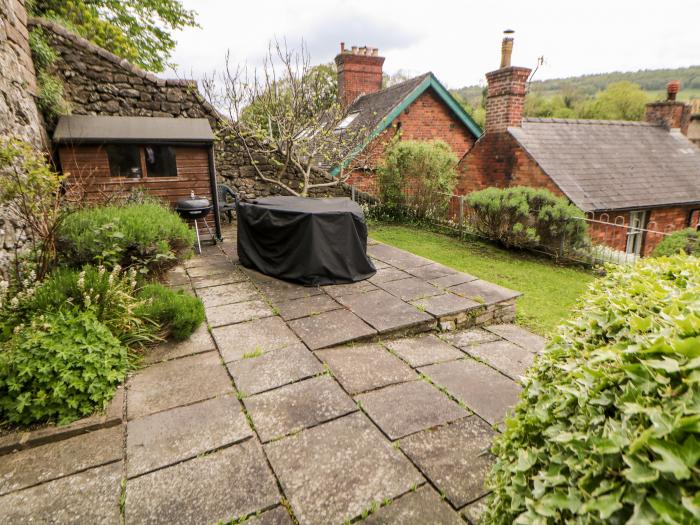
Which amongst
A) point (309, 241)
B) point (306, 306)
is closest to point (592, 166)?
point (309, 241)

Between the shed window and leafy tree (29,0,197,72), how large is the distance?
383cm

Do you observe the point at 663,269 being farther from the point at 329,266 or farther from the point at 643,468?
the point at 329,266

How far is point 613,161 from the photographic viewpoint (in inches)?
493

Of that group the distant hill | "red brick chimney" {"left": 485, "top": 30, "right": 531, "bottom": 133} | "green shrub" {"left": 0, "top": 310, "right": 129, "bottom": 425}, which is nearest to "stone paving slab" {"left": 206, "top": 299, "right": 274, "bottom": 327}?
"green shrub" {"left": 0, "top": 310, "right": 129, "bottom": 425}

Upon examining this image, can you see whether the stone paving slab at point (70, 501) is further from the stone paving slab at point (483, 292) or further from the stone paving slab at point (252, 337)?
the stone paving slab at point (483, 292)

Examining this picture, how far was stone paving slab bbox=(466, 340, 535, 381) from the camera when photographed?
3.57 m

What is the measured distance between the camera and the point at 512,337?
439 cm

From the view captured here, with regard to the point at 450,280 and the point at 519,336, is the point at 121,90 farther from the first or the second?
the point at 519,336

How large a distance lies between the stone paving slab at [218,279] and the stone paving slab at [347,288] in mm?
1371

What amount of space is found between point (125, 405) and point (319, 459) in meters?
1.57

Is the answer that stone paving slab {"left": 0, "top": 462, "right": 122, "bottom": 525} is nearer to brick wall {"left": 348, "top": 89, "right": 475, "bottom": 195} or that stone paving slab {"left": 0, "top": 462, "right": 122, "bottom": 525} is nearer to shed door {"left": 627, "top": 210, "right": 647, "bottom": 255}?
brick wall {"left": 348, "top": 89, "right": 475, "bottom": 195}

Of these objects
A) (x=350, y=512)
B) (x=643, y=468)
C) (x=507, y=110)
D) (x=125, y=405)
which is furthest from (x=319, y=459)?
(x=507, y=110)

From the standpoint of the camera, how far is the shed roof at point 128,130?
7.48 meters

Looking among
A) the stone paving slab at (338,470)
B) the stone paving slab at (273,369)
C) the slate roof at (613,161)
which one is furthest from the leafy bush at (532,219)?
the stone paving slab at (338,470)
